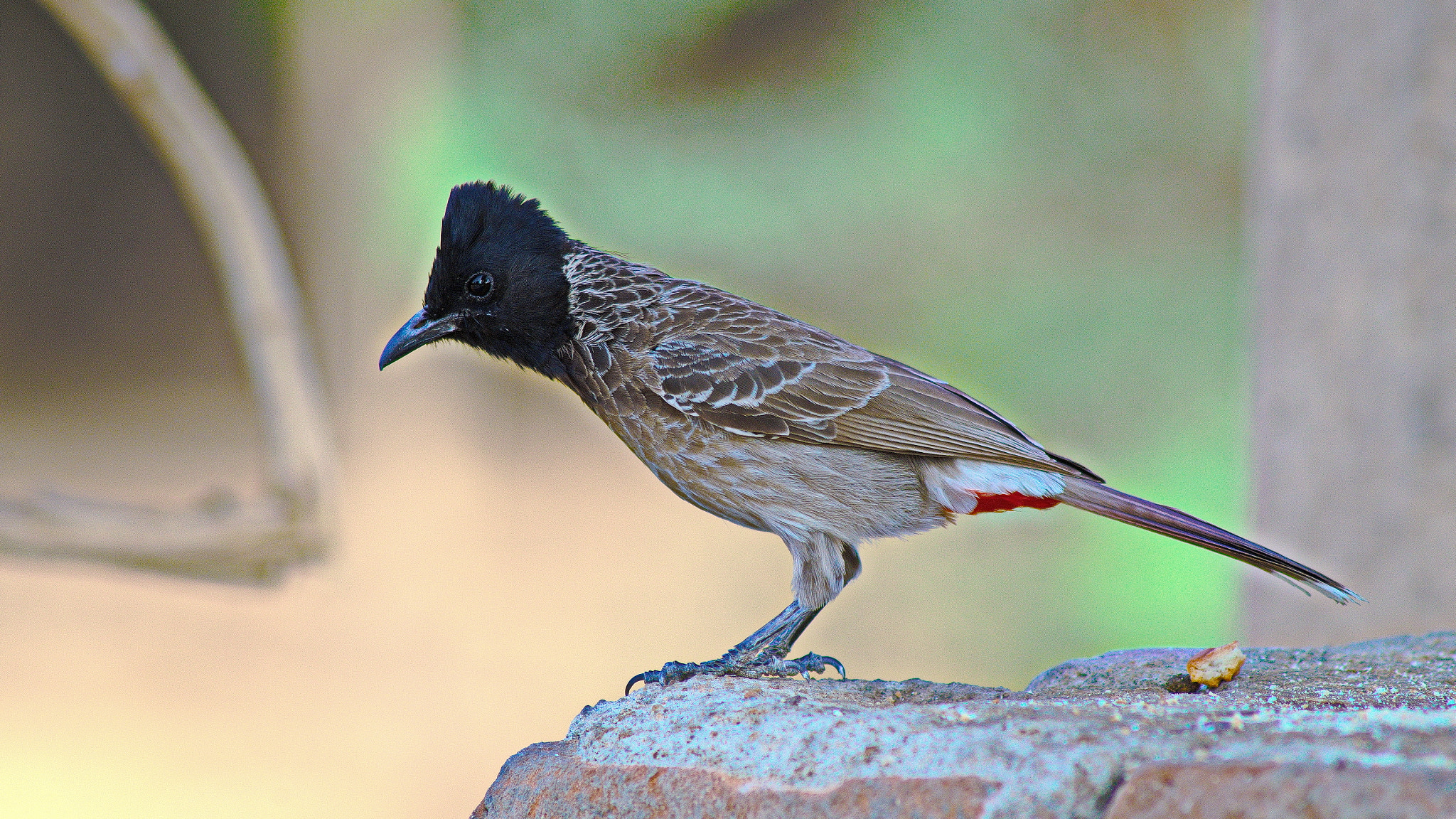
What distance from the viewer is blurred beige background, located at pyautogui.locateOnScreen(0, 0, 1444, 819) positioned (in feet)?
20.5

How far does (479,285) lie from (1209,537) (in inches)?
72.1

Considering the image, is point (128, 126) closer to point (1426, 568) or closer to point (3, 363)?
point (3, 363)

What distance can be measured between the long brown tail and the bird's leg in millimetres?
703

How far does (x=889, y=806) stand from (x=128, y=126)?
648 centimetres

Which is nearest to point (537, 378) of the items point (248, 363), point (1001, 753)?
point (248, 363)

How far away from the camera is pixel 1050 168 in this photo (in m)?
8.06

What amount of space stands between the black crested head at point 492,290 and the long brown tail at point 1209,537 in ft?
4.57

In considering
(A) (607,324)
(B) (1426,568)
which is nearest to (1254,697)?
(A) (607,324)

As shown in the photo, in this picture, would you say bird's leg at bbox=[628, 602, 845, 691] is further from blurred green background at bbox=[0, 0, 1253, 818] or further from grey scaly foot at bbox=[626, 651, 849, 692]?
blurred green background at bbox=[0, 0, 1253, 818]

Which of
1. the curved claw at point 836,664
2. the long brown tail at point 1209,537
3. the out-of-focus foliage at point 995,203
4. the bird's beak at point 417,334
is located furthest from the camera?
the out-of-focus foliage at point 995,203

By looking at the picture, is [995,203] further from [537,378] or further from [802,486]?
[802,486]

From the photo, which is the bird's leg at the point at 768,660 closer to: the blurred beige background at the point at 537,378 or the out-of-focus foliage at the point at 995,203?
the blurred beige background at the point at 537,378

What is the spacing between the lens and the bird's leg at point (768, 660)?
97.6 inches

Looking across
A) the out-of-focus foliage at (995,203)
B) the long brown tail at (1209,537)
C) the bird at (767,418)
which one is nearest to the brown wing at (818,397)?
the bird at (767,418)
